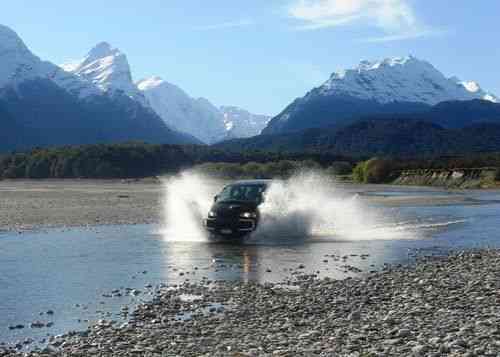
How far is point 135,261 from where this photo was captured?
2239cm

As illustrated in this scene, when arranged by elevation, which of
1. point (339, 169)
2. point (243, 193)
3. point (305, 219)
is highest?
point (339, 169)

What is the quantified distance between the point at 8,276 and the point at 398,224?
22.8m

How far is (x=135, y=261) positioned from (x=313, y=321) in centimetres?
1057

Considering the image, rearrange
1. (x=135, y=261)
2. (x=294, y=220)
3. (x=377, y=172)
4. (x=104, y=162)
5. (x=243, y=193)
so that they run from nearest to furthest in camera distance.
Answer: (x=135, y=261)
(x=243, y=193)
(x=294, y=220)
(x=377, y=172)
(x=104, y=162)

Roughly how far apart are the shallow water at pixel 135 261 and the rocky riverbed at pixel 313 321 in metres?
1.15

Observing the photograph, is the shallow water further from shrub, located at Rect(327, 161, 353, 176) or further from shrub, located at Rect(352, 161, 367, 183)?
shrub, located at Rect(327, 161, 353, 176)

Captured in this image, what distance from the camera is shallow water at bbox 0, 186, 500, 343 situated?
15.2 meters

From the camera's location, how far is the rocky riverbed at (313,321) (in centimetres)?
1081

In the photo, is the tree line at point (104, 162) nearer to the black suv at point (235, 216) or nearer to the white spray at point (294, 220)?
the white spray at point (294, 220)

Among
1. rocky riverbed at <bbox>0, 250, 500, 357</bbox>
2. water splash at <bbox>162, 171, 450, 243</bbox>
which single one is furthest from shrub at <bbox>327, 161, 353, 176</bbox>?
rocky riverbed at <bbox>0, 250, 500, 357</bbox>

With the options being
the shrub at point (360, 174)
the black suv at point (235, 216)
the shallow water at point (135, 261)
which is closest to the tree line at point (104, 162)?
the shrub at point (360, 174)

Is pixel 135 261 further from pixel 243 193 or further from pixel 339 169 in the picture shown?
pixel 339 169

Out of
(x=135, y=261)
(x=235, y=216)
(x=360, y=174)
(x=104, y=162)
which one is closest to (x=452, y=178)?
(x=360, y=174)

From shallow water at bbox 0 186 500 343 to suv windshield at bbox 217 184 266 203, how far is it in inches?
64.0
